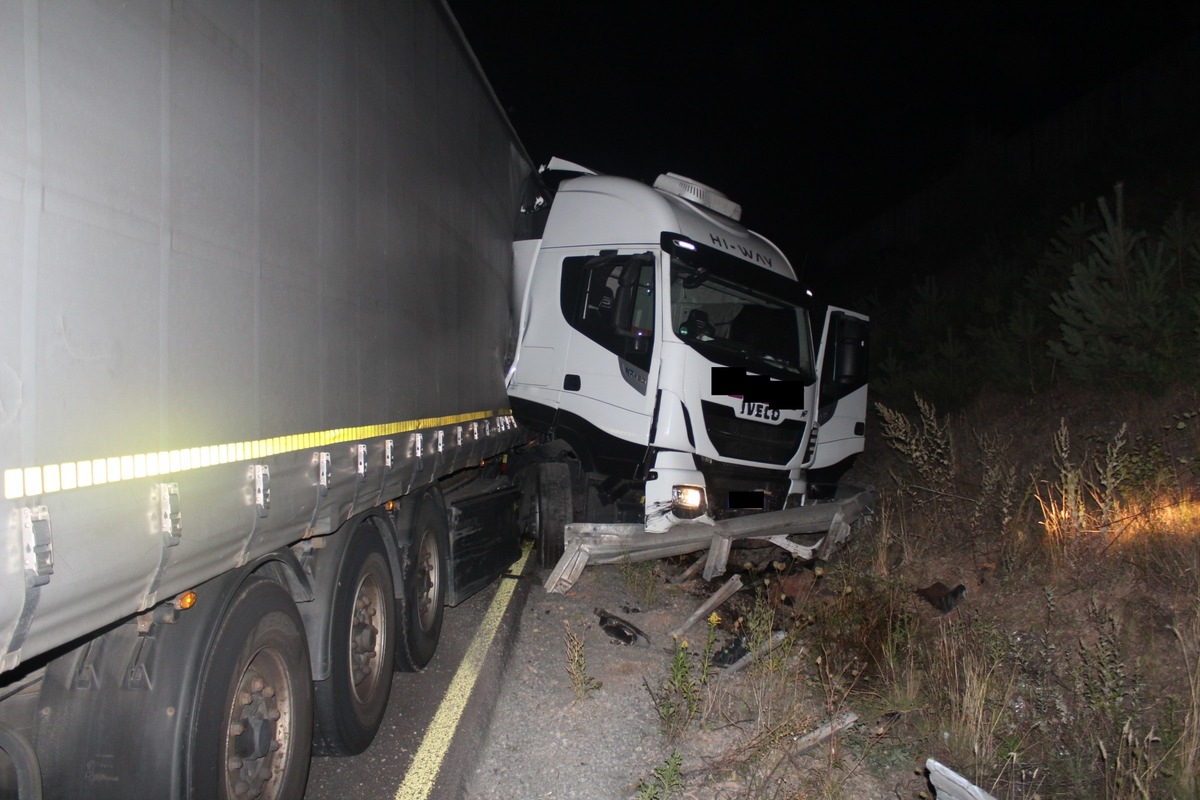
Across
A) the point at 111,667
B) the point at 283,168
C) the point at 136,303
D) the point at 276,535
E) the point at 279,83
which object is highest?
the point at 279,83

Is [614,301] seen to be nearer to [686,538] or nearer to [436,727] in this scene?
[686,538]

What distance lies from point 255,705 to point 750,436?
5450 mm

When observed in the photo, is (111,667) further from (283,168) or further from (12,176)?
(283,168)

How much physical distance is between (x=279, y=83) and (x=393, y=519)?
9.57 feet

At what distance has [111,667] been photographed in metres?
2.76

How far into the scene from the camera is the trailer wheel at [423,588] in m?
5.58

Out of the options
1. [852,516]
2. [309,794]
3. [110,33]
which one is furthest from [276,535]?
[852,516]

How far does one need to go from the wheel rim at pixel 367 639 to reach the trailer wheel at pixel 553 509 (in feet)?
12.2

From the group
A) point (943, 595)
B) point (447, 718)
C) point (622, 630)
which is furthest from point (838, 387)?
point (447, 718)

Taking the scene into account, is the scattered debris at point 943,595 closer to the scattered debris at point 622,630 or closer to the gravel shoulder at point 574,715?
the gravel shoulder at point 574,715

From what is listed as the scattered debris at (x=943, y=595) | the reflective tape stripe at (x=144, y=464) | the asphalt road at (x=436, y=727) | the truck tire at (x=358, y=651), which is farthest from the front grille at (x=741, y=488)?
the reflective tape stripe at (x=144, y=464)

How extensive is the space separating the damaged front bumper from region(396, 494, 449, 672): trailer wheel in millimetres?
1420

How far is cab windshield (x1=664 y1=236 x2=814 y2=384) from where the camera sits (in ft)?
24.6

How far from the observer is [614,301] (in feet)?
24.3
